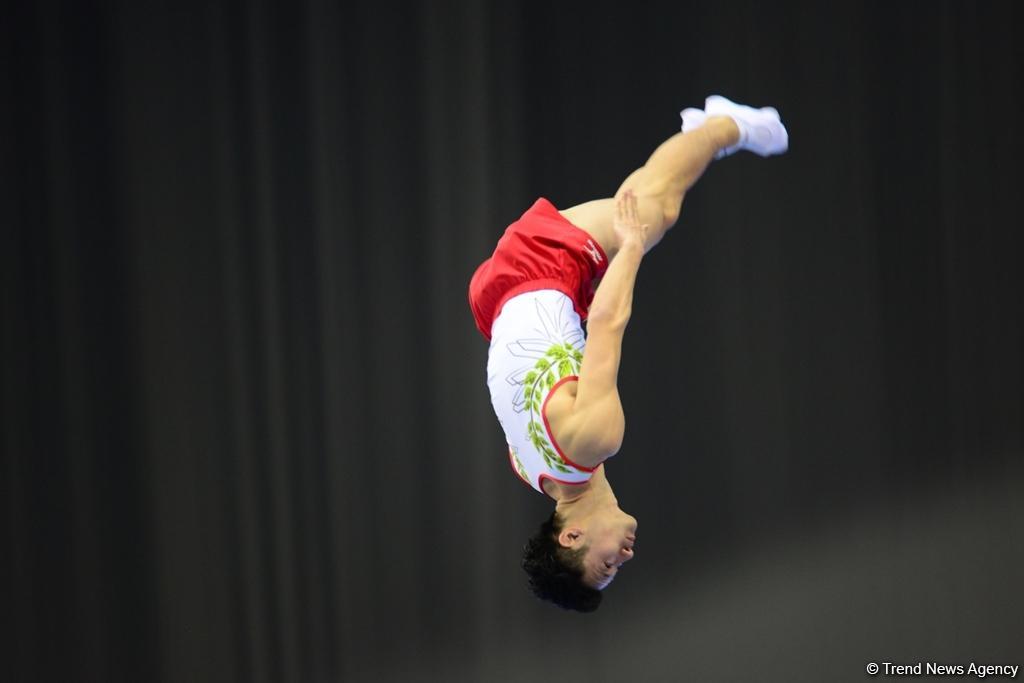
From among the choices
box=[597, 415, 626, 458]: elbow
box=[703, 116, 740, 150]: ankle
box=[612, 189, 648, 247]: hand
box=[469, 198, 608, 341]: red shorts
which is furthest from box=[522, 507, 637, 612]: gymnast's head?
box=[703, 116, 740, 150]: ankle

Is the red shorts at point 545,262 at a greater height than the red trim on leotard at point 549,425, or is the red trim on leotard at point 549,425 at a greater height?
the red shorts at point 545,262

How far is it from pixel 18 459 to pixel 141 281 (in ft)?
2.38

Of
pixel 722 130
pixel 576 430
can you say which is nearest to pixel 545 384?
pixel 576 430

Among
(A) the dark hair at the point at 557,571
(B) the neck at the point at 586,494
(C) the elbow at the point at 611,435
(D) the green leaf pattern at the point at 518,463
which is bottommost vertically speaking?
(A) the dark hair at the point at 557,571

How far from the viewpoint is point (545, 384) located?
2418 millimetres

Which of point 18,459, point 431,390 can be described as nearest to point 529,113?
point 431,390

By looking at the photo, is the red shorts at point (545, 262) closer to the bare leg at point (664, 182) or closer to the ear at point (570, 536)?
the bare leg at point (664, 182)

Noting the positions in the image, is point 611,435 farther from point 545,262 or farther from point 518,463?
point 545,262

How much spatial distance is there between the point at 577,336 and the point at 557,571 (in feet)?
1.71

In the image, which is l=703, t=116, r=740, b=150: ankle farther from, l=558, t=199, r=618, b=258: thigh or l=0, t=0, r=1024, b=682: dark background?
l=0, t=0, r=1024, b=682: dark background

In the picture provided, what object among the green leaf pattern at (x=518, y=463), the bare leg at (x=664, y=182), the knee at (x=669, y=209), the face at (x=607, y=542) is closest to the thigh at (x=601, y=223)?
the bare leg at (x=664, y=182)

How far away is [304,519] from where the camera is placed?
4027 mm

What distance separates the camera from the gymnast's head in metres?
2.54

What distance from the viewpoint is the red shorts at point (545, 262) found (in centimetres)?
264
